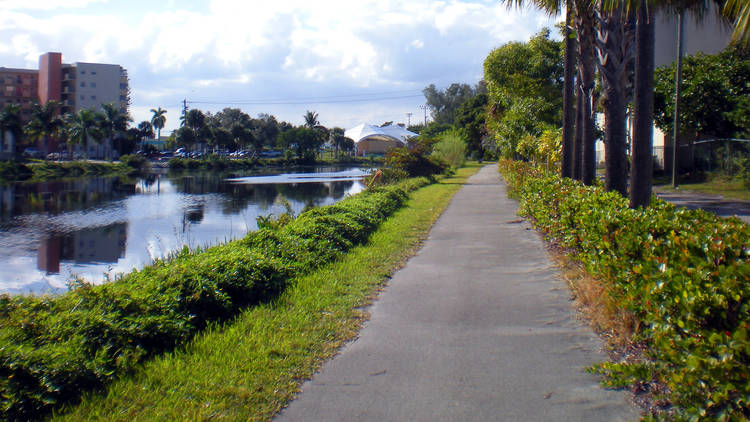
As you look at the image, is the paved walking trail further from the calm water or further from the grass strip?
the calm water

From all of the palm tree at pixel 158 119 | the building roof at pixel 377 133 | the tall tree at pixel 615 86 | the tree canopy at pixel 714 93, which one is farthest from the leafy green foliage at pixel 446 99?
the tall tree at pixel 615 86

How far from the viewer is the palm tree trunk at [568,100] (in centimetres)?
1478

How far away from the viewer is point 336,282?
8.52 metres

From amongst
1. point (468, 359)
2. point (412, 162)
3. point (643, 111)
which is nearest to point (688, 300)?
point (468, 359)

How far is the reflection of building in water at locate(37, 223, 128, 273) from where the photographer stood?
14539mm

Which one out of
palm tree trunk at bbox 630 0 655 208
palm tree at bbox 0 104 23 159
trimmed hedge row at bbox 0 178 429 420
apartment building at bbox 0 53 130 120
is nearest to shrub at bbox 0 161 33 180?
palm tree at bbox 0 104 23 159

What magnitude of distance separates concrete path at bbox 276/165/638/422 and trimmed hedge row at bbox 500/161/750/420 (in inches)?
19.8

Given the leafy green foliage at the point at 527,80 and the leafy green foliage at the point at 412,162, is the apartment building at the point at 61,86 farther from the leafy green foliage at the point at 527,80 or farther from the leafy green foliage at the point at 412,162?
the leafy green foliage at the point at 527,80

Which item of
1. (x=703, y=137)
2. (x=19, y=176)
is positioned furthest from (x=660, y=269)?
(x=19, y=176)

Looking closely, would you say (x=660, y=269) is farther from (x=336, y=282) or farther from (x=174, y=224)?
(x=174, y=224)

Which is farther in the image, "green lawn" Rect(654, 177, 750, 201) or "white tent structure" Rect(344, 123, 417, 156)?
"white tent structure" Rect(344, 123, 417, 156)

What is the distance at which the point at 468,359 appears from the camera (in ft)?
17.9

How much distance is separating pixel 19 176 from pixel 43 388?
185ft

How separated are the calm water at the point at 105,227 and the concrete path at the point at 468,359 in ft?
13.6
